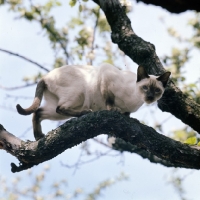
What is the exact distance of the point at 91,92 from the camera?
4371 millimetres

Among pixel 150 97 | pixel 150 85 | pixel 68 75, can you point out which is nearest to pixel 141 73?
pixel 150 85

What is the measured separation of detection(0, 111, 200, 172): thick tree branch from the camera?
3.60 metres

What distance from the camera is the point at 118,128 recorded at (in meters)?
3.62

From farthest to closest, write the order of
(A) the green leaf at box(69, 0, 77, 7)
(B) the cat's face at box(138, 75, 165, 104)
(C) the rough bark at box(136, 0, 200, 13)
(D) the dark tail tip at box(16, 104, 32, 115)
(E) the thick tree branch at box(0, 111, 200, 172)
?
(A) the green leaf at box(69, 0, 77, 7) < (B) the cat's face at box(138, 75, 165, 104) < (D) the dark tail tip at box(16, 104, 32, 115) < (E) the thick tree branch at box(0, 111, 200, 172) < (C) the rough bark at box(136, 0, 200, 13)

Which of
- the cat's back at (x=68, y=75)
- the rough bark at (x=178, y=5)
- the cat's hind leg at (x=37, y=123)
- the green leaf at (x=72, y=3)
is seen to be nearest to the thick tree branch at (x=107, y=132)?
the cat's hind leg at (x=37, y=123)

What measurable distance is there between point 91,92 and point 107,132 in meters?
0.83

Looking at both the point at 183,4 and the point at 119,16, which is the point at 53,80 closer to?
the point at 119,16

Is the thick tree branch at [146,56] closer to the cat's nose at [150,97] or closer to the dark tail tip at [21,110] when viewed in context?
the cat's nose at [150,97]

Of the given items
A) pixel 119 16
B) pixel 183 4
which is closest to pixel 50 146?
pixel 119 16

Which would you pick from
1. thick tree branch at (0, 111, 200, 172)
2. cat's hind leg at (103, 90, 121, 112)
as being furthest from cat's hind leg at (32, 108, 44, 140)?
cat's hind leg at (103, 90, 121, 112)

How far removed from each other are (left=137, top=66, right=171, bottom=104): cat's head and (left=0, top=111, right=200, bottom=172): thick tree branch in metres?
0.78

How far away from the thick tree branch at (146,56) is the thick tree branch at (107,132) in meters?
0.53

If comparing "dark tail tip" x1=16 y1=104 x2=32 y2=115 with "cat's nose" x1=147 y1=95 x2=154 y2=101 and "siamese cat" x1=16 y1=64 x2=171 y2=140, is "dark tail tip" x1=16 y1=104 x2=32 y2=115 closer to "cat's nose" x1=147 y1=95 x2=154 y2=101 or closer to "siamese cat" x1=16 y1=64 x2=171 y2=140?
"siamese cat" x1=16 y1=64 x2=171 y2=140

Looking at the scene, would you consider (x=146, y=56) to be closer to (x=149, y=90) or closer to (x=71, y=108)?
(x=149, y=90)
